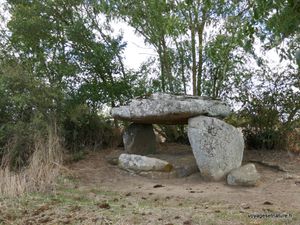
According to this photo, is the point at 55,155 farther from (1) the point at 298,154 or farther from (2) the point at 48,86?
(1) the point at 298,154

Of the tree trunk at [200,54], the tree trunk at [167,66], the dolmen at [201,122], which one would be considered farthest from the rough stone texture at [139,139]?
the tree trunk at [200,54]

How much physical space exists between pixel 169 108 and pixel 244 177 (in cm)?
192

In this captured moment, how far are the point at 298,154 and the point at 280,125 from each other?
2.37 ft

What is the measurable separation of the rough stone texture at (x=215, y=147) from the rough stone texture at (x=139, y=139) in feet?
4.92

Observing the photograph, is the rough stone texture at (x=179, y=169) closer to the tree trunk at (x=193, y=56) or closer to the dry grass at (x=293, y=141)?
the tree trunk at (x=193, y=56)

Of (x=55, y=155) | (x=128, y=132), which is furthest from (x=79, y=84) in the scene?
(x=55, y=155)

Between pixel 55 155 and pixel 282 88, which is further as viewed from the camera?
pixel 282 88

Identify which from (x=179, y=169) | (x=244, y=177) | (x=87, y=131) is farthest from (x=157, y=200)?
(x=87, y=131)

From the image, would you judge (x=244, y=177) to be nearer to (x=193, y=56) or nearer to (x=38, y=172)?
(x=38, y=172)

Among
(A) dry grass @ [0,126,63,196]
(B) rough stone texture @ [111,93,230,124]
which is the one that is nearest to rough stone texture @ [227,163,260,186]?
(B) rough stone texture @ [111,93,230,124]

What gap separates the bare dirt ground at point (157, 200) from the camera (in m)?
4.63

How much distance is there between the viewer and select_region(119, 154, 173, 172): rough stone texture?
7.90m

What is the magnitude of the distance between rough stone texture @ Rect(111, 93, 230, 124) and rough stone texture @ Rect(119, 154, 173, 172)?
31.1 inches

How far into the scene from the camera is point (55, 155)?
768 centimetres
